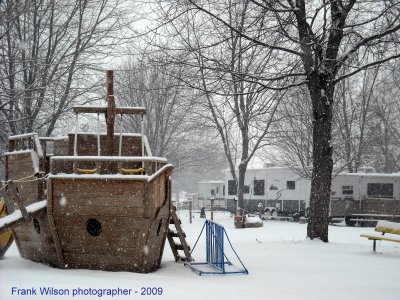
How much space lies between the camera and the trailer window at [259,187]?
105ft

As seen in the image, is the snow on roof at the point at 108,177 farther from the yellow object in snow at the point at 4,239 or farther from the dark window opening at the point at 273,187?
the dark window opening at the point at 273,187

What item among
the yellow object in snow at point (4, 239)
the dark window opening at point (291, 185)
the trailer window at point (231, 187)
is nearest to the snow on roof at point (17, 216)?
the yellow object in snow at point (4, 239)

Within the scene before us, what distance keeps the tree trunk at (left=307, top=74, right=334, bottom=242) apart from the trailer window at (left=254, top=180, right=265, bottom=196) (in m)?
19.0

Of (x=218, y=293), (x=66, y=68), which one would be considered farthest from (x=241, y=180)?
(x=218, y=293)

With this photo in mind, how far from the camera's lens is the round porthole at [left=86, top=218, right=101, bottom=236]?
9.01 metres

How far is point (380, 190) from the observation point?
2736 centimetres

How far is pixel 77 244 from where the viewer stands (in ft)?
29.5

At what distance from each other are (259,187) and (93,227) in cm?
2403

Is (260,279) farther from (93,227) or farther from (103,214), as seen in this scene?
(93,227)

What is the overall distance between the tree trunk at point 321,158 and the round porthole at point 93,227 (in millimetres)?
6250

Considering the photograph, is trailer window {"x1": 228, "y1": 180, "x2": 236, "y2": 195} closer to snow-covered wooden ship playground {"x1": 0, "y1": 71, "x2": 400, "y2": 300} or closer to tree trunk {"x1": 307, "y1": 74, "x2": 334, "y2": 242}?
tree trunk {"x1": 307, "y1": 74, "x2": 334, "y2": 242}

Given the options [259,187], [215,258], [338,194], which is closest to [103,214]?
[215,258]

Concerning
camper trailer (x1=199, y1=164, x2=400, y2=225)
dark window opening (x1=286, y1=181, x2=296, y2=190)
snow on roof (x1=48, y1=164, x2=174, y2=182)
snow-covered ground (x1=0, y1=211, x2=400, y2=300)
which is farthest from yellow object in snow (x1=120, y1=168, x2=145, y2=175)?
dark window opening (x1=286, y1=181, x2=296, y2=190)

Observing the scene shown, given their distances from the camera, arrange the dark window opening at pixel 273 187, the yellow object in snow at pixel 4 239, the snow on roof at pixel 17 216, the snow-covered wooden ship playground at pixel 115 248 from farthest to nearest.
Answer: the dark window opening at pixel 273 187 → the yellow object in snow at pixel 4 239 → the snow on roof at pixel 17 216 → the snow-covered wooden ship playground at pixel 115 248
